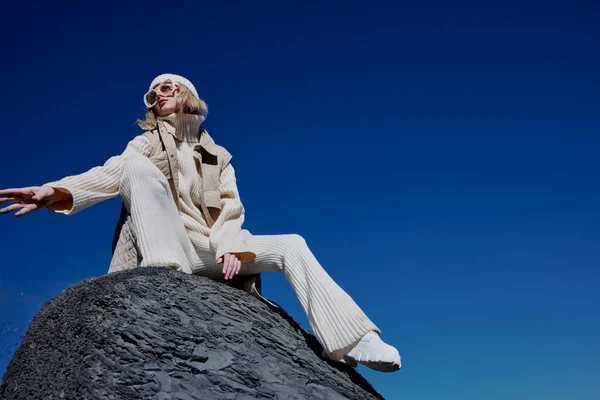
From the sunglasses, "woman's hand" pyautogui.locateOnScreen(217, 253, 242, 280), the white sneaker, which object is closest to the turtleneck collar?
the sunglasses

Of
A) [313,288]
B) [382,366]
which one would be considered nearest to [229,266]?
[313,288]

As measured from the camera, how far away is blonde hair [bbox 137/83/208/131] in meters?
4.85

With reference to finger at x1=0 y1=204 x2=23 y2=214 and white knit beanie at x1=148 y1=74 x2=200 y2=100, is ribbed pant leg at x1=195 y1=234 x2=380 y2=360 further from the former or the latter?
white knit beanie at x1=148 y1=74 x2=200 y2=100

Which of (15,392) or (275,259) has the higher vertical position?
(275,259)

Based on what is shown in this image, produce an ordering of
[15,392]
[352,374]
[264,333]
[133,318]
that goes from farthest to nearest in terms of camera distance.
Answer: [352,374]
[264,333]
[15,392]
[133,318]

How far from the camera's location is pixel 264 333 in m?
3.89

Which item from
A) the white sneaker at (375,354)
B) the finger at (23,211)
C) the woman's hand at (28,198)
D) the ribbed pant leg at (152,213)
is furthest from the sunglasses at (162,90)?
the white sneaker at (375,354)

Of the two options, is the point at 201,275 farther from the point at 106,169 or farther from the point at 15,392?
the point at 15,392

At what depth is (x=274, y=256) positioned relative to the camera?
432cm

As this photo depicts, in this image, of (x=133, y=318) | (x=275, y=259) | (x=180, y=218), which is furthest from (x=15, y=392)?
(x=275, y=259)

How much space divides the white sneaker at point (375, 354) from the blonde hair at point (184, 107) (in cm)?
239

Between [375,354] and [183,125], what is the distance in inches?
96.7

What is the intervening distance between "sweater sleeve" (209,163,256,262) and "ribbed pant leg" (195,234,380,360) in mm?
132

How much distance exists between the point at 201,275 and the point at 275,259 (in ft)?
2.02
